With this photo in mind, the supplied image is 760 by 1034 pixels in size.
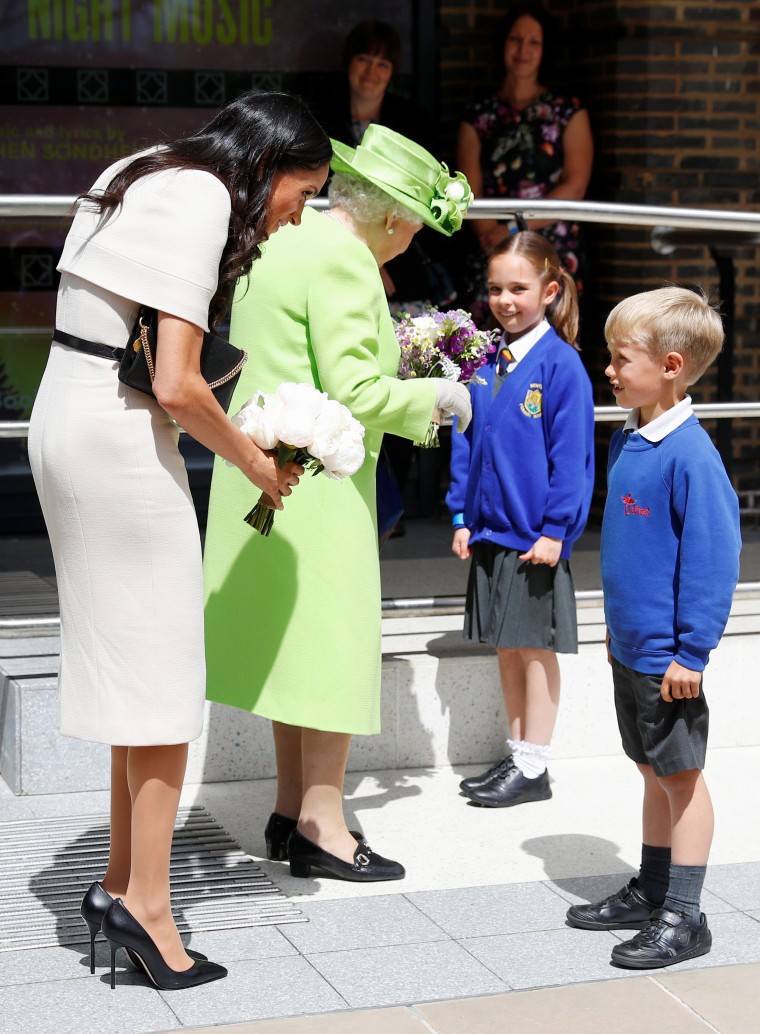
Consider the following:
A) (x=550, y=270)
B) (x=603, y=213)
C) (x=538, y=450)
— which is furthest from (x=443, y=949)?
(x=603, y=213)

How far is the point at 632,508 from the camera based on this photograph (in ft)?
11.3

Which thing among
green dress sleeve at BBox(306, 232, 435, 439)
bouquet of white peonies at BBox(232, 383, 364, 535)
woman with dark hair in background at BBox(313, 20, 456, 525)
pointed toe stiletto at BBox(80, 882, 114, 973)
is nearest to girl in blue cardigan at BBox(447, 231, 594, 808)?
green dress sleeve at BBox(306, 232, 435, 439)

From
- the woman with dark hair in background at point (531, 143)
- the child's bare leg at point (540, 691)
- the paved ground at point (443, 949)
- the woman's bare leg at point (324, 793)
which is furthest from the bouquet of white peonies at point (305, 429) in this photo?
the woman with dark hair in background at point (531, 143)

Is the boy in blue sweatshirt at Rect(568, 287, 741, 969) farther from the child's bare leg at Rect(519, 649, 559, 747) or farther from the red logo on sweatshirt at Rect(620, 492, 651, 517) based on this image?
the child's bare leg at Rect(519, 649, 559, 747)

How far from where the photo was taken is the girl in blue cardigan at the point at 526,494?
4340 mm

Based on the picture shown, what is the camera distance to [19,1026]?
9.96 feet

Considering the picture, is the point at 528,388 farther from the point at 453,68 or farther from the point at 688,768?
the point at 453,68

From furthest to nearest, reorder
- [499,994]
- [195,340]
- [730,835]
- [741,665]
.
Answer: [741,665] → [730,835] → [499,994] → [195,340]

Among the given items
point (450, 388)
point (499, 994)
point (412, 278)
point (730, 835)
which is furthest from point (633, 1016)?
point (412, 278)

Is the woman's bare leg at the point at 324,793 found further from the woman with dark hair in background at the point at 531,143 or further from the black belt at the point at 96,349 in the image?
the woman with dark hair in background at the point at 531,143

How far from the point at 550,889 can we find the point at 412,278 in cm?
330

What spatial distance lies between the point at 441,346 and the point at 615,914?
151 cm

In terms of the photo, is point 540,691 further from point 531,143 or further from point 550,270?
point 531,143

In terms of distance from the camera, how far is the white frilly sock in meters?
4.51
